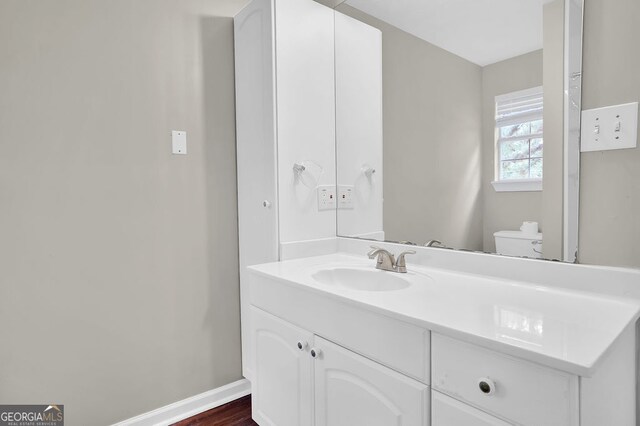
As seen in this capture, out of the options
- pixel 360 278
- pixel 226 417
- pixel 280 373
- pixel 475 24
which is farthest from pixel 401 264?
pixel 226 417

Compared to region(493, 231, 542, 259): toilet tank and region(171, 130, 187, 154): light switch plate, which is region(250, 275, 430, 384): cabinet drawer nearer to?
region(493, 231, 542, 259): toilet tank

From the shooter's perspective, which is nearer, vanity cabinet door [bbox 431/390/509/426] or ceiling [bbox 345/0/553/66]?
vanity cabinet door [bbox 431/390/509/426]

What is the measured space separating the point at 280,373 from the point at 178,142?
1.12 m

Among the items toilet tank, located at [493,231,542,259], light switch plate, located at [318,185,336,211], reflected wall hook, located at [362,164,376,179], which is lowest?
toilet tank, located at [493,231,542,259]

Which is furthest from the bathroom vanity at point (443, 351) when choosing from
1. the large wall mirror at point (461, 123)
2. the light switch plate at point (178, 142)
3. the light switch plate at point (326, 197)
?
the light switch plate at point (178, 142)

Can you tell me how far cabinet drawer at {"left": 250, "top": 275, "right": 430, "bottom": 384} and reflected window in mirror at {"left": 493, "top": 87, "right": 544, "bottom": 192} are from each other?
65 cm

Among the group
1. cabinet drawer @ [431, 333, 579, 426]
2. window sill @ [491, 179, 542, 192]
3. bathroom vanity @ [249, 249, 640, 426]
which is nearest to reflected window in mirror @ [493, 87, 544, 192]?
window sill @ [491, 179, 542, 192]

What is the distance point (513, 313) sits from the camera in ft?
2.74

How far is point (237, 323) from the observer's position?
183cm

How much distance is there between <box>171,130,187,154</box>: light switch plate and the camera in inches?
63.0

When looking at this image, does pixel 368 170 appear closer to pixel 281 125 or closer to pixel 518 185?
pixel 281 125

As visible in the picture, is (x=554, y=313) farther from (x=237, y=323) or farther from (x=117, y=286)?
(x=117, y=286)

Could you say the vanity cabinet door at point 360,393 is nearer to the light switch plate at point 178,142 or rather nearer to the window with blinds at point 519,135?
the window with blinds at point 519,135

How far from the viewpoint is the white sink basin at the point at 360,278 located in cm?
133
